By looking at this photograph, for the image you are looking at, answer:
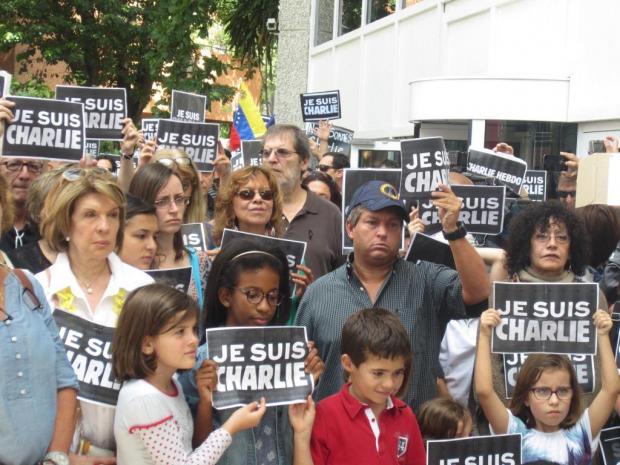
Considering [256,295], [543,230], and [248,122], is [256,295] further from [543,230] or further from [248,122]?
[248,122]

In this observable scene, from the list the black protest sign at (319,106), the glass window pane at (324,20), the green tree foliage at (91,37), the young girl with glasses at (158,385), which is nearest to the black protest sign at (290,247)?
the young girl with glasses at (158,385)

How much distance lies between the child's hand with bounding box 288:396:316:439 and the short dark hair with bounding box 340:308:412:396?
29 centimetres

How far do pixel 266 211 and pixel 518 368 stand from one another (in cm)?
168

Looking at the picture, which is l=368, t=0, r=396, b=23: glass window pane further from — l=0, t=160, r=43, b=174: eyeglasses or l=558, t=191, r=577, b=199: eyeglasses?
l=0, t=160, r=43, b=174: eyeglasses

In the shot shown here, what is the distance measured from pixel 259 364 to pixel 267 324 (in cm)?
46

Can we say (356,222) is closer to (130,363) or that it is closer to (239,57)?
(130,363)

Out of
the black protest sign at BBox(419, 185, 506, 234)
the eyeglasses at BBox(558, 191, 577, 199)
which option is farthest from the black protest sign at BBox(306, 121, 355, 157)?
the black protest sign at BBox(419, 185, 506, 234)

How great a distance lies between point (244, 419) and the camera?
411 centimetres

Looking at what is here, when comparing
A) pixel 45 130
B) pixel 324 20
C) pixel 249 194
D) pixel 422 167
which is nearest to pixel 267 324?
pixel 249 194

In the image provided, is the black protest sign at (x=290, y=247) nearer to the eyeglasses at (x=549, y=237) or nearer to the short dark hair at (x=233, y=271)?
the short dark hair at (x=233, y=271)

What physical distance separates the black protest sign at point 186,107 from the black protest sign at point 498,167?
2.89 m

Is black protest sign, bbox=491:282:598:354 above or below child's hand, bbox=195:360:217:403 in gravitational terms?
above

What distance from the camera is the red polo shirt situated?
4328 mm

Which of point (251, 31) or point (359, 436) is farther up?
point (251, 31)
